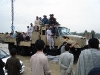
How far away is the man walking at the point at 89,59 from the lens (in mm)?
3758

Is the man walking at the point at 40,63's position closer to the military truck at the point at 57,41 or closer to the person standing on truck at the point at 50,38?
the military truck at the point at 57,41

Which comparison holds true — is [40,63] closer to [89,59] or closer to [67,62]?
[89,59]

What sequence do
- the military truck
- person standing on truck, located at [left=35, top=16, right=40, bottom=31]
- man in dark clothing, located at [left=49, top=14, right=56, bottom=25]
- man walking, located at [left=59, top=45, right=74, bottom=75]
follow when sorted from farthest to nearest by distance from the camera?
person standing on truck, located at [left=35, top=16, right=40, bottom=31]
man in dark clothing, located at [left=49, top=14, right=56, bottom=25]
the military truck
man walking, located at [left=59, top=45, right=74, bottom=75]

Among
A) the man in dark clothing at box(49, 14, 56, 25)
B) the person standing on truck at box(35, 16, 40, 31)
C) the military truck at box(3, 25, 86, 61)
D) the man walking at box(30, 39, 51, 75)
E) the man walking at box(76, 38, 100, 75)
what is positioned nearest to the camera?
the man walking at box(76, 38, 100, 75)

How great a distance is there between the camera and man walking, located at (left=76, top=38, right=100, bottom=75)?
148 inches

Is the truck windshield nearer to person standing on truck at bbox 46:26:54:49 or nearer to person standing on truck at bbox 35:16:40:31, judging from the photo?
person standing on truck at bbox 46:26:54:49

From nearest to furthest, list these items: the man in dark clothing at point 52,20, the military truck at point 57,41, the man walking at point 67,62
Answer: the man walking at point 67,62
the military truck at point 57,41
the man in dark clothing at point 52,20

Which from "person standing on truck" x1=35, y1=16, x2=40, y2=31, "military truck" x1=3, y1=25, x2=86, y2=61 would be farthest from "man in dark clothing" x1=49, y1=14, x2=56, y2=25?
"person standing on truck" x1=35, y1=16, x2=40, y2=31

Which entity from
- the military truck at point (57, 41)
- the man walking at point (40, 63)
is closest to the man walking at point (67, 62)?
the man walking at point (40, 63)

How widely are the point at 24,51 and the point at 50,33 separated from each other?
384cm

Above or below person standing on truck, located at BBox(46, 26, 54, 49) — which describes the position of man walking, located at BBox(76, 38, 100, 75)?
above

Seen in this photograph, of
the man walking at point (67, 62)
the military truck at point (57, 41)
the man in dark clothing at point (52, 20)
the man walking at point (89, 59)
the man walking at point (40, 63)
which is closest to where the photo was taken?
the man walking at point (89, 59)

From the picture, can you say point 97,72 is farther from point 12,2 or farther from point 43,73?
point 12,2

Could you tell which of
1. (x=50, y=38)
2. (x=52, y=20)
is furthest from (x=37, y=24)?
(x=50, y=38)
